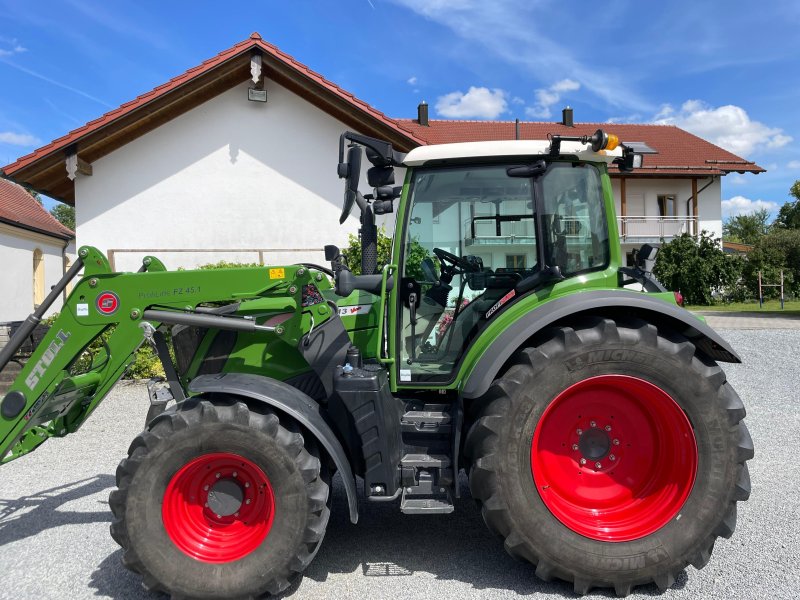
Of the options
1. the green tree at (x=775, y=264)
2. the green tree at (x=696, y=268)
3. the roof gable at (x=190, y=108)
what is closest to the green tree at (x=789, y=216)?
the green tree at (x=775, y=264)

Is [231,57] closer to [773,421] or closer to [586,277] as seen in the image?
[586,277]

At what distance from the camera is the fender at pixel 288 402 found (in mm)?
2783

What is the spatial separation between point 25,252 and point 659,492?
19583 millimetres

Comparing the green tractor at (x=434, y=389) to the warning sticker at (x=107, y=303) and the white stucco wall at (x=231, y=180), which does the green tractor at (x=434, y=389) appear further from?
the white stucco wall at (x=231, y=180)

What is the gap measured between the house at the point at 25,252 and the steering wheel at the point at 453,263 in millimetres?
15294

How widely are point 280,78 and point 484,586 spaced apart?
10608 mm

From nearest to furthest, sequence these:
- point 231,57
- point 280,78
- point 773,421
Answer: point 773,421, point 231,57, point 280,78

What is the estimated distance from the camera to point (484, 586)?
9.25 feet

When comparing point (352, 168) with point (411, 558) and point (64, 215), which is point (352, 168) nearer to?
point (411, 558)

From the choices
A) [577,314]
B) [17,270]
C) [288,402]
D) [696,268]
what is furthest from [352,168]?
[696,268]

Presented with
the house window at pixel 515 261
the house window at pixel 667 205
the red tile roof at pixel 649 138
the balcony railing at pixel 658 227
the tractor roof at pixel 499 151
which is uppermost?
the red tile roof at pixel 649 138

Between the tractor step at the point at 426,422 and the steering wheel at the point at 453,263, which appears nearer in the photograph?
the tractor step at the point at 426,422

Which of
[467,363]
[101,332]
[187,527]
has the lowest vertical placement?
[187,527]

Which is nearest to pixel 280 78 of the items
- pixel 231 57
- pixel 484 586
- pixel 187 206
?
pixel 231 57
